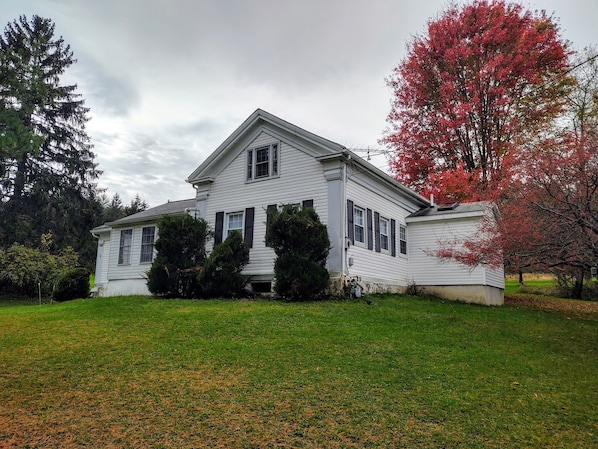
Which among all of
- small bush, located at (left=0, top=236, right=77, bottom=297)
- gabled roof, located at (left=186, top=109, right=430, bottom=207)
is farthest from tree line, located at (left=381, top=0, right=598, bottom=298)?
small bush, located at (left=0, top=236, right=77, bottom=297)

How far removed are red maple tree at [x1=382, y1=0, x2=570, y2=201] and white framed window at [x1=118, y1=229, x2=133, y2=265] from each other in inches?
529

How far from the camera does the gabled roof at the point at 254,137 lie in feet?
44.9

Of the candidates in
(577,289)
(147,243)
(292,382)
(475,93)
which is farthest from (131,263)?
(577,289)

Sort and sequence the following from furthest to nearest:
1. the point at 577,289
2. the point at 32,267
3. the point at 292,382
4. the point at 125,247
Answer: the point at 32,267 < the point at 577,289 < the point at 125,247 < the point at 292,382

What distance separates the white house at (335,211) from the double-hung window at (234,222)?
36 millimetres

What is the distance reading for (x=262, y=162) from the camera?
1517cm

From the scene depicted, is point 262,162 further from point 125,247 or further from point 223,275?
point 125,247

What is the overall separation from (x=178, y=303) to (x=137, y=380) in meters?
6.44

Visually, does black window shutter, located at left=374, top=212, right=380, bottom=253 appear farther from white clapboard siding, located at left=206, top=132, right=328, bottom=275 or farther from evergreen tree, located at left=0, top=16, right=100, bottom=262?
evergreen tree, located at left=0, top=16, right=100, bottom=262

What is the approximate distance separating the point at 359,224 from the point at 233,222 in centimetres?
449

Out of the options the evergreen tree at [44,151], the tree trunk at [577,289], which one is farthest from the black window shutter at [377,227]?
the evergreen tree at [44,151]

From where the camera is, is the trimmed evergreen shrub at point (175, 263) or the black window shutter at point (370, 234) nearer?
the trimmed evergreen shrub at point (175, 263)

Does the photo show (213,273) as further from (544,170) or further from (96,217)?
(96,217)

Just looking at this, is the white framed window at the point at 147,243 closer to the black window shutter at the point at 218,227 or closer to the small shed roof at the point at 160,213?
the small shed roof at the point at 160,213
